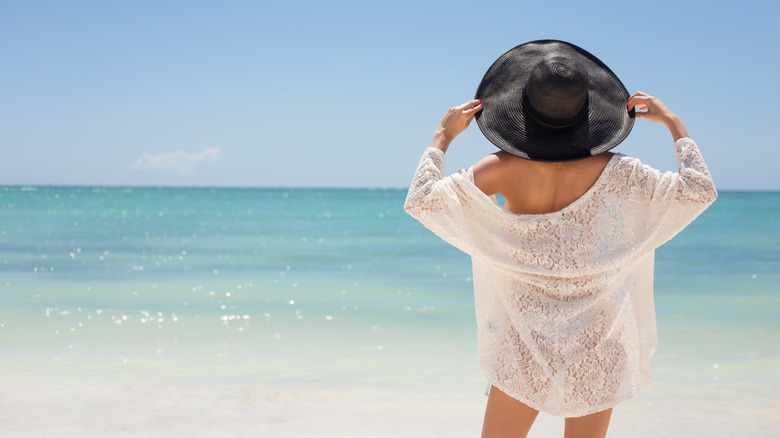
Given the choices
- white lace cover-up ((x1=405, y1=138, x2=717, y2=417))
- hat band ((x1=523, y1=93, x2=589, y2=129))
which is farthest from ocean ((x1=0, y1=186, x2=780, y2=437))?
hat band ((x1=523, y1=93, x2=589, y2=129))

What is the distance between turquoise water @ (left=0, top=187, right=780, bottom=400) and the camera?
479 cm

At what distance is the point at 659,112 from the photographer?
71.8 inches

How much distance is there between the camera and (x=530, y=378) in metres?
1.86

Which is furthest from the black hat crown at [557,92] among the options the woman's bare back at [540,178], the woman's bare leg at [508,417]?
the woman's bare leg at [508,417]

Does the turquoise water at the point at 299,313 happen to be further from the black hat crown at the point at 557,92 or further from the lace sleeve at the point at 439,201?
the black hat crown at the point at 557,92

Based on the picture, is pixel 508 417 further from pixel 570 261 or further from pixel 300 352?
pixel 300 352

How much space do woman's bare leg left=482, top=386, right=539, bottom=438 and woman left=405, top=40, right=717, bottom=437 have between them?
2.1 inches

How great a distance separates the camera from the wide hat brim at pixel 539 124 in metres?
1.75

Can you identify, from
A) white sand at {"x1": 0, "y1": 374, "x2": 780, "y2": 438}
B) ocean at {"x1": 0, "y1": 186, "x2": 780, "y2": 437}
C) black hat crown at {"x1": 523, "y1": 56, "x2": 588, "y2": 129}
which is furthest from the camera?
ocean at {"x1": 0, "y1": 186, "x2": 780, "y2": 437}

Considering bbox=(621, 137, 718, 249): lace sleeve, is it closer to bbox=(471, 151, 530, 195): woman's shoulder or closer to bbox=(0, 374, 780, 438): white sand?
bbox=(471, 151, 530, 195): woman's shoulder

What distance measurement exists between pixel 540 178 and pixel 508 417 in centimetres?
66

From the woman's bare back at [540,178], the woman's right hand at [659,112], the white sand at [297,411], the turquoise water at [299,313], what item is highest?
the woman's right hand at [659,112]

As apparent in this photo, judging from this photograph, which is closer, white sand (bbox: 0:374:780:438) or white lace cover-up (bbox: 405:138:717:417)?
white lace cover-up (bbox: 405:138:717:417)

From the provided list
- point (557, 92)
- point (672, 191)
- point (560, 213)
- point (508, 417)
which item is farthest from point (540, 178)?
point (508, 417)
